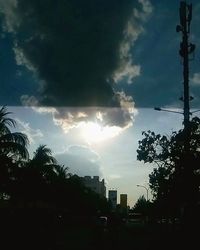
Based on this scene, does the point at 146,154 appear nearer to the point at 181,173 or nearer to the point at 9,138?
the point at 181,173

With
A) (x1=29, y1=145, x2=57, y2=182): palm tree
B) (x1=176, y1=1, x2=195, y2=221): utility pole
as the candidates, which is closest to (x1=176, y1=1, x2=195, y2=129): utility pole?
(x1=176, y1=1, x2=195, y2=221): utility pole

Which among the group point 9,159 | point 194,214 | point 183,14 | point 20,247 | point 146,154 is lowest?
point 20,247

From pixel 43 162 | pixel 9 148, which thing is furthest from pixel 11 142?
pixel 43 162

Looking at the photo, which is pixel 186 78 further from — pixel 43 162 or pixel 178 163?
pixel 43 162

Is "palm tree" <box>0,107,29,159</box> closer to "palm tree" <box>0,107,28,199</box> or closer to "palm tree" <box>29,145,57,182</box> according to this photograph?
"palm tree" <box>0,107,28,199</box>

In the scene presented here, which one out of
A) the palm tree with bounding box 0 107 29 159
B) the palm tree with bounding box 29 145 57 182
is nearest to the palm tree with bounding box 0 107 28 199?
the palm tree with bounding box 0 107 29 159

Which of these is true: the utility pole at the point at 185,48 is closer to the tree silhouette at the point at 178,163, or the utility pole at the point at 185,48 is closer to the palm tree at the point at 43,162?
the tree silhouette at the point at 178,163

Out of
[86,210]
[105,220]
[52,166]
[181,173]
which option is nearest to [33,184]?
[52,166]

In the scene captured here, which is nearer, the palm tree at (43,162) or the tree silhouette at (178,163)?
the tree silhouette at (178,163)

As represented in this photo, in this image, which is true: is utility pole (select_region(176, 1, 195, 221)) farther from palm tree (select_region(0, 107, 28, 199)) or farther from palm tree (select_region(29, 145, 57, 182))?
palm tree (select_region(29, 145, 57, 182))

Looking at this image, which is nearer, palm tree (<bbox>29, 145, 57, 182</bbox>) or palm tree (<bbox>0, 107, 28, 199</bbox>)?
palm tree (<bbox>0, 107, 28, 199</bbox>)

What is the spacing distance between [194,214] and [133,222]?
191ft

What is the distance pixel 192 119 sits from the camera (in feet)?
100

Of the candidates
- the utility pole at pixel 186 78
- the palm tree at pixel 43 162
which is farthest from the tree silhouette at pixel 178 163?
the palm tree at pixel 43 162
